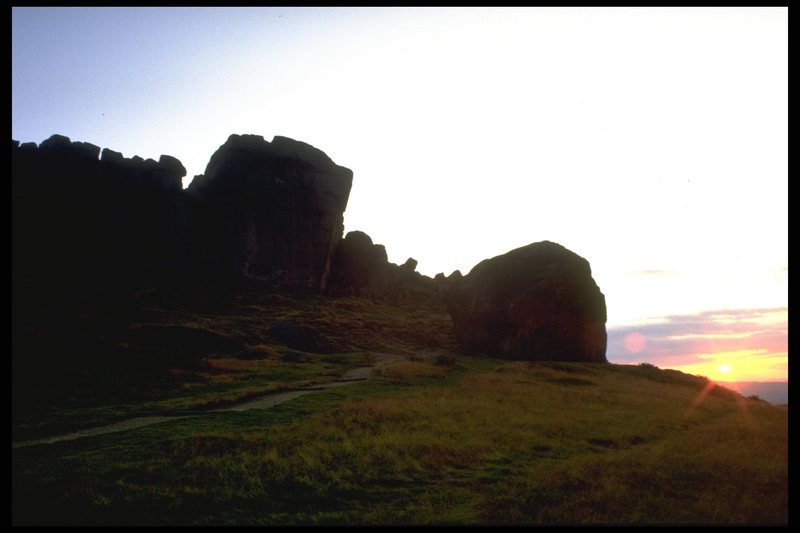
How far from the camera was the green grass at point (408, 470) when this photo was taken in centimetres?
1150

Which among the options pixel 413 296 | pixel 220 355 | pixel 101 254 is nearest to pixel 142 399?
pixel 220 355

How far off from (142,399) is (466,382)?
1854 centimetres

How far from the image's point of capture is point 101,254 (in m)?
81.9

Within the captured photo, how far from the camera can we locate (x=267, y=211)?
89375mm

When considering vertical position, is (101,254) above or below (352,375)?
above

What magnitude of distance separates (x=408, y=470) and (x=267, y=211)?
78.5m

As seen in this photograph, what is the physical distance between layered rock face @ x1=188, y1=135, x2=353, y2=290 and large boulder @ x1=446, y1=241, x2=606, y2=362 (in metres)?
39.2

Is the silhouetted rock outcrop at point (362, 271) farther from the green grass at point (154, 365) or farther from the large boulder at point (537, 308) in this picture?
Answer: the large boulder at point (537, 308)

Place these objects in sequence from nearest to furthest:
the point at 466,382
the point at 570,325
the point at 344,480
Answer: the point at 344,480
the point at 466,382
the point at 570,325

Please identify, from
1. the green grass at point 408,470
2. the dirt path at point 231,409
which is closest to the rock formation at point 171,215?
the dirt path at point 231,409

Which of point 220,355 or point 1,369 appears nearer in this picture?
point 1,369

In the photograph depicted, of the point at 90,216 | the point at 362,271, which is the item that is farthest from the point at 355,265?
the point at 90,216

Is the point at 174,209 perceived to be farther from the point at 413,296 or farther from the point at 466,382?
the point at 466,382

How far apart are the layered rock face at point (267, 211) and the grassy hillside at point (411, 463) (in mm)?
58926
